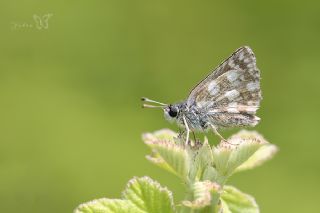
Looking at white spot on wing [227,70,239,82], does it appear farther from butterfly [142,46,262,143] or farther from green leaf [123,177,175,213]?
green leaf [123,177,175,213]

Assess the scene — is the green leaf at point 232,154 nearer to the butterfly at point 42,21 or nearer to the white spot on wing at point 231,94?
the white spot on wing at point 231,94

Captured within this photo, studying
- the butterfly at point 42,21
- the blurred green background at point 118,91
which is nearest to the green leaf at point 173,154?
the blurred green background at point 118,91

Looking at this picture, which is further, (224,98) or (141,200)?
(224,98)

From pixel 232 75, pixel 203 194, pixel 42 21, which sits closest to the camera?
pixel 203 194

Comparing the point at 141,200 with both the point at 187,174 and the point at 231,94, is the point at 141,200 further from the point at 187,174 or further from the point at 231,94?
the point at 231,94

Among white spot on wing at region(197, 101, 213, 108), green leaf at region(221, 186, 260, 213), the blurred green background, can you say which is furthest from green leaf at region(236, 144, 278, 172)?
the blurred green background

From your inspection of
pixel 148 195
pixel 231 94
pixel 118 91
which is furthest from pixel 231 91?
pixel 118 91

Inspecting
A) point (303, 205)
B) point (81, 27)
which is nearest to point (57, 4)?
point (81, 27)
